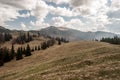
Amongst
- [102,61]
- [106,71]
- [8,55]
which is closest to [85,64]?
[102,61]

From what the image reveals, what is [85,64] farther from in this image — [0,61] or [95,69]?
[0,61]

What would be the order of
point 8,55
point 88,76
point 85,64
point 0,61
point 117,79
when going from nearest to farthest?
point 117,79 → point 88,76 → point 85,64 → point 0,61 → point 8,55

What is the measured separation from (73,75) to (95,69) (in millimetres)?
4583

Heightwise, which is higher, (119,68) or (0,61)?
(119,68)

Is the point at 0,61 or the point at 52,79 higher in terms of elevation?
the point at 52,79

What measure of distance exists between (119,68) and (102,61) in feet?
24.3

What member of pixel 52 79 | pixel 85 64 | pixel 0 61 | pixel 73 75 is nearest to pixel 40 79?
pixel 52 79

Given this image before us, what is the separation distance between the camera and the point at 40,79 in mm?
32000

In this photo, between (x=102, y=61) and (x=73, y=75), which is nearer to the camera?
(x=73, y=75)

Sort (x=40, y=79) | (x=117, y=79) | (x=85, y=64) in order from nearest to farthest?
(x=117, y=79), (x=40, y=79), (x=85, y=64)

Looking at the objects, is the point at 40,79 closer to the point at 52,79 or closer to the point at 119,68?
the point at 52,79

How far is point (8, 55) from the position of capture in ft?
358

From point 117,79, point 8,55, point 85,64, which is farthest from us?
point 8,55

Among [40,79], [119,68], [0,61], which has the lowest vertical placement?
[0,61]
